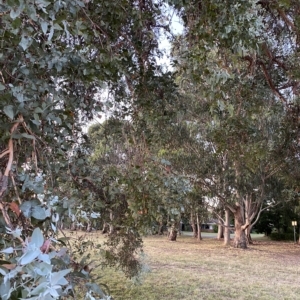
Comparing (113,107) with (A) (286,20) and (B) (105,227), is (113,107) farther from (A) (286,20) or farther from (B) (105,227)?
(A) (286,20)

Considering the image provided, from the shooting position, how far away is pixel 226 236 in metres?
12.3

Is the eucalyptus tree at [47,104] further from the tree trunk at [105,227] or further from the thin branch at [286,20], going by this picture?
the thin branch at [286,20]

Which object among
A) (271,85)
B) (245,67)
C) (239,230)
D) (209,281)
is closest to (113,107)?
(245,67)

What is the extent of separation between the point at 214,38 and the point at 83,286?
1.44 m

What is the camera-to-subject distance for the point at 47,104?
999mm

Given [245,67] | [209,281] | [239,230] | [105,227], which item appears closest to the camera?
[105,227]

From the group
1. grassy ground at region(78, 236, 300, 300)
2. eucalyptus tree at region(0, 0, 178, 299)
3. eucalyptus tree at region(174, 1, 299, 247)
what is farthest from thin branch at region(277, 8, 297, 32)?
grassy ground at region(78, 236, 300, 300)

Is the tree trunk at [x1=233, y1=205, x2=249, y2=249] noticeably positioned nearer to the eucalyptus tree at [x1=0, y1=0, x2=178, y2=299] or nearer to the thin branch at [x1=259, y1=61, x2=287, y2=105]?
→ the thin branch at [x1=259, y1=61, x2=287, y2=105]

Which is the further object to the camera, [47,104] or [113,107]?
[113,107]

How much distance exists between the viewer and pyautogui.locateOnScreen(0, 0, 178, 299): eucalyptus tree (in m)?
0.56

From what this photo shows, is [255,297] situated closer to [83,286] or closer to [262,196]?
[83,286]

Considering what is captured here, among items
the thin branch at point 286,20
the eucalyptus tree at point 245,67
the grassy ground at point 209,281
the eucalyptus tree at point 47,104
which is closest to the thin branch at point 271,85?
the eucalyptus tree at point 245,67

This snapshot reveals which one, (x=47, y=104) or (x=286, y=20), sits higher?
(x=286, y=20)

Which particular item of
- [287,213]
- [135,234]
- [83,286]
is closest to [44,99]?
[83,286]
